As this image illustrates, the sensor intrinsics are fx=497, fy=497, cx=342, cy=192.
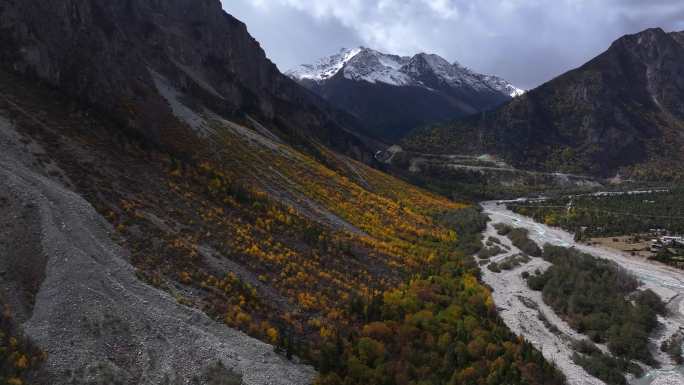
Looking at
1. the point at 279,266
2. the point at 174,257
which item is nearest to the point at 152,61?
the point at 279,266

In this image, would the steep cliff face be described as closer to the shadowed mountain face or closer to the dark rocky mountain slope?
the dark rocky mountain slope

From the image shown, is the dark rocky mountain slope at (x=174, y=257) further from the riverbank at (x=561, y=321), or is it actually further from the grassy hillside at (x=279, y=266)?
the riverbank at (x=561, y=321)

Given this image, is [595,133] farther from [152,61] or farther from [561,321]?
[561,321]

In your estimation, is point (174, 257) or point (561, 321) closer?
point (174, 257)

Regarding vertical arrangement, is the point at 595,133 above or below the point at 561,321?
above

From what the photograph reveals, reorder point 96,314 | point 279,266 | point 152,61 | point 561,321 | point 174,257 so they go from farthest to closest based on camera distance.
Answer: point 152,61 → point 561,321 → point 279,266 → point 174,257 → point 96,314

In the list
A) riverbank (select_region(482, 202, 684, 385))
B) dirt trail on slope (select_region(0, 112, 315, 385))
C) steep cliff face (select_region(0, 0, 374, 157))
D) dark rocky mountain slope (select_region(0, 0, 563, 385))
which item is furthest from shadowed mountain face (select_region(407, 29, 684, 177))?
dirt trail on slope (select_region(0, 112, 315, 385))

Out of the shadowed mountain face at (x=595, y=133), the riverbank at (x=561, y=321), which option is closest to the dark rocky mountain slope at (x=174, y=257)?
the riverbank at (x=561, y=321)
